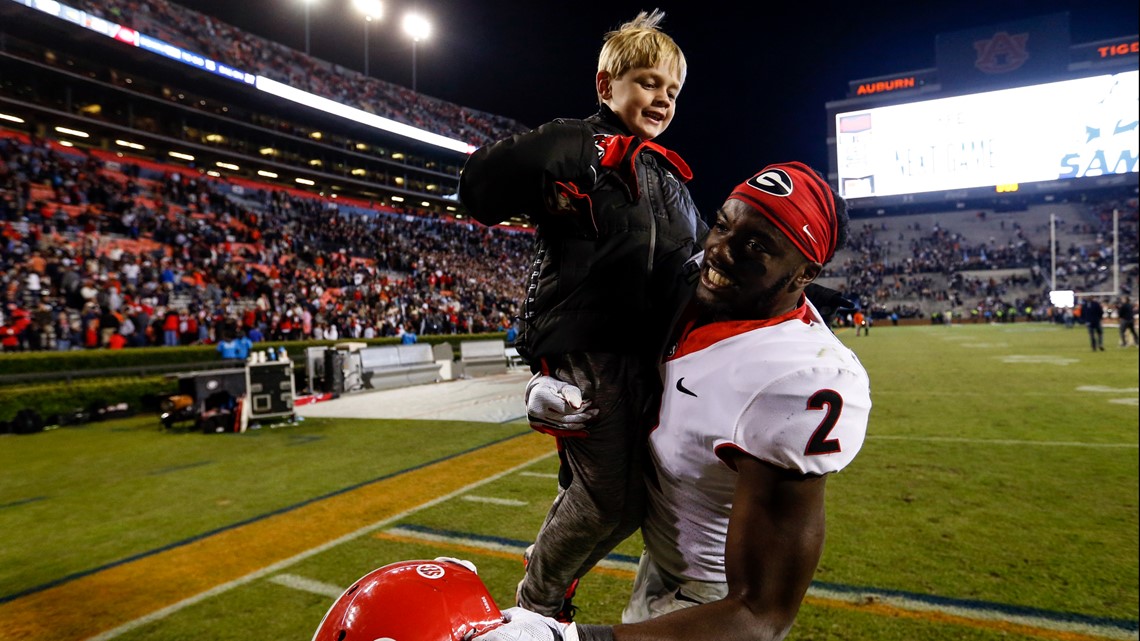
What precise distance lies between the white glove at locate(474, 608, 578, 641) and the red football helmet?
0.17 ft

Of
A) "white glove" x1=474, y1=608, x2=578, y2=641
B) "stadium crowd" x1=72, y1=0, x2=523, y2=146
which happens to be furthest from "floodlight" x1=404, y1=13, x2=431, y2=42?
"white glove" x1=474, y1=608, x2=578, y2=641

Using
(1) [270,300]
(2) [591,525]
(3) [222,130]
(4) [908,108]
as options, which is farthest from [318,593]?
(3) [222,130]

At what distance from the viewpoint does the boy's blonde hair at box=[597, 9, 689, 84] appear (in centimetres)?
166

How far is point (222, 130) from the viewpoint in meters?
27.0

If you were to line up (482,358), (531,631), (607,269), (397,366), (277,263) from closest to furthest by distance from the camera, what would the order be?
1. (531,631)
2. (607,269)
3. (397,366)
4. (482,358)
5. (277,263)

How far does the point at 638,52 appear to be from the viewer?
1667mm

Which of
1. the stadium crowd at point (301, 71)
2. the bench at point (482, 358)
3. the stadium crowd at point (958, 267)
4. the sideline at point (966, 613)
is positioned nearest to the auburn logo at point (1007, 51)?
the stadium crowd at point (958, 267)

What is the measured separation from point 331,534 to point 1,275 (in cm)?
1179

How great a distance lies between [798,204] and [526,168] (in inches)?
23.1

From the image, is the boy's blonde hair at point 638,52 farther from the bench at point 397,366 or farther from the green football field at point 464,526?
the bench at point 397,366

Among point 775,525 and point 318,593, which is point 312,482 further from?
point 775,525

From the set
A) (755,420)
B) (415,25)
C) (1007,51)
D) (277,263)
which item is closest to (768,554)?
(755,420)

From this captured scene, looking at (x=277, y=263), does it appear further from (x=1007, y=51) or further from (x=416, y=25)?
(x=1007, y=51)

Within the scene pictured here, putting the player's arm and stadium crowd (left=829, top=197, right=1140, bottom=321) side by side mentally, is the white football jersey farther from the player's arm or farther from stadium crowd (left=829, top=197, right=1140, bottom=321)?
stadium crowd (left=829, top=197, right=1140, bottom=321)
